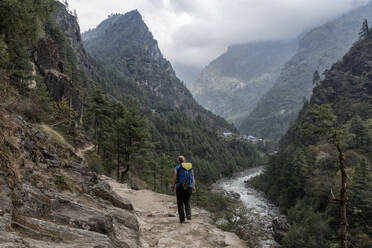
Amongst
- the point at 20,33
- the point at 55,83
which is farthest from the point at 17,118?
the point at 55,83

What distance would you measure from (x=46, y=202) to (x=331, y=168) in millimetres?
51391

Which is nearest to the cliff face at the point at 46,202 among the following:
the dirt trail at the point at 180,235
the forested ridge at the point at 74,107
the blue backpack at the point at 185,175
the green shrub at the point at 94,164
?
the dirt trail at the point at 180,235

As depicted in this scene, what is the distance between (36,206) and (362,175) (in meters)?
37.7

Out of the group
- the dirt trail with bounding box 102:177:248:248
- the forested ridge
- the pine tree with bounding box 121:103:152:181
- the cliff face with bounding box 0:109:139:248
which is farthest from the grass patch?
the pine tree with bounding box 121:103:152:181

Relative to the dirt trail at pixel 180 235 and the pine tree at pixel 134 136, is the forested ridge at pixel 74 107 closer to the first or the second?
the pine tree at pixel 134 136

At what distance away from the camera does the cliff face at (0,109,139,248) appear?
14.3ft

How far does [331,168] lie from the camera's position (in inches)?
1800

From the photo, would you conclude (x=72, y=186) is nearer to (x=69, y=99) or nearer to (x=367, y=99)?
(x=69, y=99)

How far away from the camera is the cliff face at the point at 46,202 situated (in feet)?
14.3

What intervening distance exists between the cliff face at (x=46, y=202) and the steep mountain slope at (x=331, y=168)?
33.4 feet

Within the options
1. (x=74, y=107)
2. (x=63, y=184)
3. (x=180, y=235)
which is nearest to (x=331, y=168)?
(x=180, y=235)

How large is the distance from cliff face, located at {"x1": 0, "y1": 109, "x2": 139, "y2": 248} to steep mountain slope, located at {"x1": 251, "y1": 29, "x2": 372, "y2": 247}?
1019cm

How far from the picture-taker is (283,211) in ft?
162

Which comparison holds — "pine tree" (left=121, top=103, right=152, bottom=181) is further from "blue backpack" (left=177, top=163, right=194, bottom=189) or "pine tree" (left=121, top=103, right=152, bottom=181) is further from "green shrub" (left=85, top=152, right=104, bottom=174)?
"blue backpack" (left=177, top=163, right=194, bottom=189)
